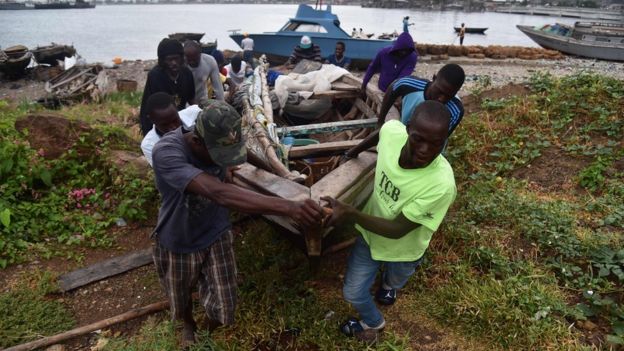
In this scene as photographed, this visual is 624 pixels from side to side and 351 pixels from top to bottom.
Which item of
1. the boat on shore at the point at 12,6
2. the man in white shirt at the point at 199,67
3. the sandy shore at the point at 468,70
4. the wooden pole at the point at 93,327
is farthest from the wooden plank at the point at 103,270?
the boat on shore at the point at 12,6

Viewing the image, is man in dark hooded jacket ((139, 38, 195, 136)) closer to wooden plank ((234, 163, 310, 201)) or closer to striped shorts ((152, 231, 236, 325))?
wooden plank ((234, 163, 310, 201))

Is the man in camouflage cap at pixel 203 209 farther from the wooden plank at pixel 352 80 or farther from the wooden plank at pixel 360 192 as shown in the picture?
the wooden plank at pixel 352 80

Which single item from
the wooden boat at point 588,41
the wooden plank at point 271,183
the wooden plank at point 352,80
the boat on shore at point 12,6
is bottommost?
the wooden plank at point 271,183

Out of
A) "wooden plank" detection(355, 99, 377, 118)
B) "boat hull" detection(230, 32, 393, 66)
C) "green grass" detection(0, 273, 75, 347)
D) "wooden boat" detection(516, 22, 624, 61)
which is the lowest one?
"green grass" detection(0, 273, 75, 347)

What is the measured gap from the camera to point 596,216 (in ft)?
12.9

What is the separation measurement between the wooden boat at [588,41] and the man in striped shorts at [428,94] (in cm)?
2321

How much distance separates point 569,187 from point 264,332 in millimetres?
3851

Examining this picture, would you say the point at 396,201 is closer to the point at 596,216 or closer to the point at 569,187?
the point at 596,216

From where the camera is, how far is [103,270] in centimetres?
358

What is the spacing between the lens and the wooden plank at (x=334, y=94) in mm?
5744

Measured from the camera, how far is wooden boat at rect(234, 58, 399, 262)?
2.69 meters

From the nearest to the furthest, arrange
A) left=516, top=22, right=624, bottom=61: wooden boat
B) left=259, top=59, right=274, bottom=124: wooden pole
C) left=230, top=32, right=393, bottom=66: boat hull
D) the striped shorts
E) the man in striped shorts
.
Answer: the striped shorts
the man in striped shorts
left=259, top=59, right=274, bottom=124: wooden pole
left=230, top=32, right=393, bottom=66: boat hull
left=516, top=22, right=624, bottom=61: wooden boat

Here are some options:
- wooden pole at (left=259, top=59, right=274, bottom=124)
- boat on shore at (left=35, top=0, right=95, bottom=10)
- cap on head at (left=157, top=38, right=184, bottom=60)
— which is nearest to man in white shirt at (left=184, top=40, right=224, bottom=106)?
wooden pole at (left=259, top=59, right=274, bottom=124)

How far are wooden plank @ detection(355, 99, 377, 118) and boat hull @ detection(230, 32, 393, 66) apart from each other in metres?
9.16
